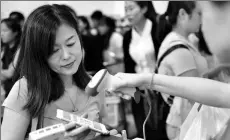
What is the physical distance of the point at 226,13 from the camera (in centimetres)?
97

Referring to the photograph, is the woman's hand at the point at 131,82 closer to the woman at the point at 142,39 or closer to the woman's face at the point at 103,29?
the woman at the point at 142,39

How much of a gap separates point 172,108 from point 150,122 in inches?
15.2

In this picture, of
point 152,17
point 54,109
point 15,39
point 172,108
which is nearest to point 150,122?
point 172,108

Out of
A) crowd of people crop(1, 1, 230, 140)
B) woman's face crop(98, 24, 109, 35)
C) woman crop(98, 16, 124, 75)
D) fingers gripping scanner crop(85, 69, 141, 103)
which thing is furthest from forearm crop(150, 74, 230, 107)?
woman's face crop(98, 24, 109, 35)

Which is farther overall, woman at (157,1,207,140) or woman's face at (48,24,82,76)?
woman at (157,1,207,140)

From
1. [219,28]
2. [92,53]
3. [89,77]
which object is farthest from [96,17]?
[219,28]

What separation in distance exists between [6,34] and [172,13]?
53.1 inches

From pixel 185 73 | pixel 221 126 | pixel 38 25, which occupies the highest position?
pixel 38 25

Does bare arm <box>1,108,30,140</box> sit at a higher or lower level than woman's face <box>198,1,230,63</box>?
lower

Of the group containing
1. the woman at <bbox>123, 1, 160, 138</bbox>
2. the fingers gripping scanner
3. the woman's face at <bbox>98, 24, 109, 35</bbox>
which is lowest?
the woman's face at <bbox>98, 24, 109, 35</bbox>

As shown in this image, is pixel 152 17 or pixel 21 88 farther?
pixel 152 17

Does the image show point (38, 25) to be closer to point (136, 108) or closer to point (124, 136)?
point (124, 136)

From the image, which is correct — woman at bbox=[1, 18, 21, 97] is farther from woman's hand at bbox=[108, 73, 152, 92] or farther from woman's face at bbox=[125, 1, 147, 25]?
woman's hand at bbox=[108, 73, 152, 92]

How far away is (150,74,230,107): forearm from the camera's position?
2.94 ft
